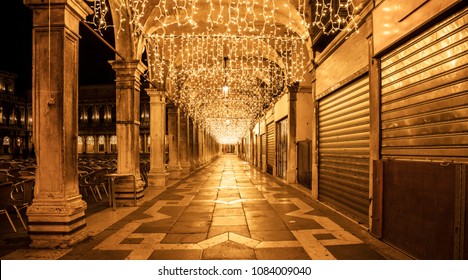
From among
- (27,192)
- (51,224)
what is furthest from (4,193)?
(51,224)

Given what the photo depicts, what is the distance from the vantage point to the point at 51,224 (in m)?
4.95

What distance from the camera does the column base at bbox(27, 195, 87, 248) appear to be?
492 cm

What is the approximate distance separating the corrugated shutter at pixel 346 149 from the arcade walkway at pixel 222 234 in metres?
0.44

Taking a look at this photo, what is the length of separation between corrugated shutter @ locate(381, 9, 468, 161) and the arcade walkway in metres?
1.62

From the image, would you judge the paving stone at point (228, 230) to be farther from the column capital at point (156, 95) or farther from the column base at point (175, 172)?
the column base at point (175, 172)

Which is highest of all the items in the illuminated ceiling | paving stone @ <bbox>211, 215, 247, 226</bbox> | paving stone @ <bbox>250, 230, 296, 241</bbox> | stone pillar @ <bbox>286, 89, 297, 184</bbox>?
the illuminated ceiling

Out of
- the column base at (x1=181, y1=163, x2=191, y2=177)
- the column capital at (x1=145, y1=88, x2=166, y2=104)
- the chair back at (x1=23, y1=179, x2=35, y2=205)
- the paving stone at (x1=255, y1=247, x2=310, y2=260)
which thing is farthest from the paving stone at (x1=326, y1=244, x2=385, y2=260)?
the column base at (x1=181, y1=163, x2=191, y2=177)

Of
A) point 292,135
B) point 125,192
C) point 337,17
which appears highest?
point 337,17

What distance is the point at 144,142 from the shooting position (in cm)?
5122

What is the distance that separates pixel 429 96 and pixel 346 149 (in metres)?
3.11

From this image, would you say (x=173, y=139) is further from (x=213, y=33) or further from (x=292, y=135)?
(x=292, y=135)

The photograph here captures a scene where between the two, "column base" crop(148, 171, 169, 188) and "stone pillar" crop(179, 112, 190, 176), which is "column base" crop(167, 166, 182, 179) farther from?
"column base" crop(148, 171, 169, 188)
